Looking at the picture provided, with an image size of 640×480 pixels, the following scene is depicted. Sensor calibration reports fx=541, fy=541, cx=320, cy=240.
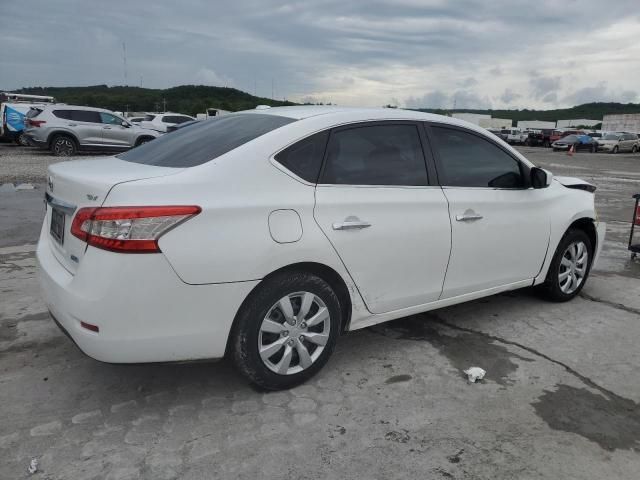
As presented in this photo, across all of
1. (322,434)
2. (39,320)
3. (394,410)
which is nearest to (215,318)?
(322,434)

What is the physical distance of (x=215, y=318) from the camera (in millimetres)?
2750

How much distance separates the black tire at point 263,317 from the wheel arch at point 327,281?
0.02 m

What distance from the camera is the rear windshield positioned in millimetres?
3039

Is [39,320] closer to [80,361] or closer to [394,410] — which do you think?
[80,361]

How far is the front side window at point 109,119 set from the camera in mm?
18609

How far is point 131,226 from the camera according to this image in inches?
99.7

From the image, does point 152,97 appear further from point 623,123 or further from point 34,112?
point 34,112

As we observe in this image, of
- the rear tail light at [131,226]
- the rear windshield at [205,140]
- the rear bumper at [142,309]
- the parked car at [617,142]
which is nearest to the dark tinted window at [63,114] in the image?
the rear windshield at [205,140]

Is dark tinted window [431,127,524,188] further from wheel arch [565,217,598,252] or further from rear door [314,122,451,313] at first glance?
wheel arch [565,217,598,252]

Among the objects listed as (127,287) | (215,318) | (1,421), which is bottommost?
(1,421)

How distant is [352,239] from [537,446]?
1433mm

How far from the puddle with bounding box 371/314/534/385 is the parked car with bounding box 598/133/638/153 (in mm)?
38394

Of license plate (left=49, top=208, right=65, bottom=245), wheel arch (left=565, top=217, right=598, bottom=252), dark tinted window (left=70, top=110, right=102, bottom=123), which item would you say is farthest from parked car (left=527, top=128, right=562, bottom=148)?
license plate (left=49, top=208, right=65, bottom=245)

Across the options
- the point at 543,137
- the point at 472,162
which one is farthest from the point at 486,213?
the point at 543,137
